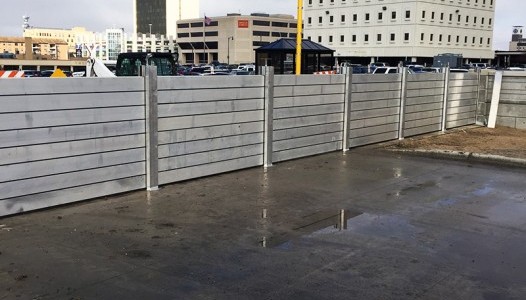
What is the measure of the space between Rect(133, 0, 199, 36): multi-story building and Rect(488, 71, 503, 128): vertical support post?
176 metres

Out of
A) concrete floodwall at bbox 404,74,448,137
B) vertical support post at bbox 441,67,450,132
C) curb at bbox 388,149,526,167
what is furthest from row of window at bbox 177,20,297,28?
curb at bbox 388,149,526,167

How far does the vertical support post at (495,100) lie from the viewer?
60.2ft

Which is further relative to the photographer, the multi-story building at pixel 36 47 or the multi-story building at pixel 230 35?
the multi-story building at pixel 230 35

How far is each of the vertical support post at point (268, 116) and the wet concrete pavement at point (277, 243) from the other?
1088 mm

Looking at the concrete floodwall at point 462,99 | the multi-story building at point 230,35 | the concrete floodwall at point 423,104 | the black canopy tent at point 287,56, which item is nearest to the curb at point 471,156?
the concrete floodwall at point 423,104

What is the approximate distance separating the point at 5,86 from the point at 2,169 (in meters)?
1.01

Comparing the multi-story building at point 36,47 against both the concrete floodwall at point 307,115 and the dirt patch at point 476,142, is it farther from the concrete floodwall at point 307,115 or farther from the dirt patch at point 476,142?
the concrete floodwall at point 307,115

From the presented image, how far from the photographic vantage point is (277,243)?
6.28 meters

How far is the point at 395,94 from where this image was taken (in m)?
14.2

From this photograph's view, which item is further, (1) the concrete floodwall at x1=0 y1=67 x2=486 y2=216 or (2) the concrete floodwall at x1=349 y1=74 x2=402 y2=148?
(2) the concrete floodwall at x1=349 y1=74 x2=402 y2=148

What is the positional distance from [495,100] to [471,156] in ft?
→ 22.6

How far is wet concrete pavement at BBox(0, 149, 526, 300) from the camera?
5.00 metres

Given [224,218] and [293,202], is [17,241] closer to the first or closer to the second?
[224,218]

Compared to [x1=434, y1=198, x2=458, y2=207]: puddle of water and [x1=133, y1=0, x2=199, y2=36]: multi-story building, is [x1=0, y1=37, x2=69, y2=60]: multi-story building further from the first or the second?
[x1=434, y1=198, x2=458, y2=207]: puddle of water
